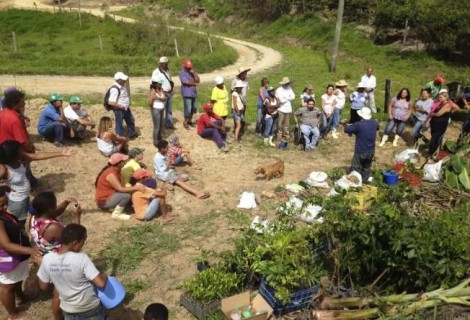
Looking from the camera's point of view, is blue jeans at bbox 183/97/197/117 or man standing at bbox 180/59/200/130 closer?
man standing at bbox 180/59/200/130

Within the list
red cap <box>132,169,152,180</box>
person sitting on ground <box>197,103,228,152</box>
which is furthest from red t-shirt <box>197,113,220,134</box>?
red cap <box>132,169,152,180</box>

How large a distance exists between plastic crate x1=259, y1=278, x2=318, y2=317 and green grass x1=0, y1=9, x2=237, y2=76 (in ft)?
47.6

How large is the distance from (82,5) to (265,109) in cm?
4113

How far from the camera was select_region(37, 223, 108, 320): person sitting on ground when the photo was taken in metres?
3.84

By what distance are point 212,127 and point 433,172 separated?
4.92 metres

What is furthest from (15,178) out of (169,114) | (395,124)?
(395,124)

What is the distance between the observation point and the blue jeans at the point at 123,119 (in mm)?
9680

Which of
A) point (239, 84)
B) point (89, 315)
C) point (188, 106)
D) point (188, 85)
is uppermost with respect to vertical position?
point (239, 84)

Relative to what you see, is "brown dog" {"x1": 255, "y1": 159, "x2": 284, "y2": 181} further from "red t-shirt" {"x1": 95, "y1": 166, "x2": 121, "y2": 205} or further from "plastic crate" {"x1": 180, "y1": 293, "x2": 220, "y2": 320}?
"plastic crate" {"x1": 180, "y1": 293, "x2": 220, "y2": 320}

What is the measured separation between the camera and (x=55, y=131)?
9.21m

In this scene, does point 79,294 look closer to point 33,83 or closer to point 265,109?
point 265,109

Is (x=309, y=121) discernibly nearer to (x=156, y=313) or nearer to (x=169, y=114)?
(x=169, y=114)

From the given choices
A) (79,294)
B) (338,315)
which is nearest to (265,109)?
(338,315)

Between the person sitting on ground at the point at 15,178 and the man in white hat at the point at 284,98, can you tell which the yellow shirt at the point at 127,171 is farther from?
the man in white hat at the point at 284,98
